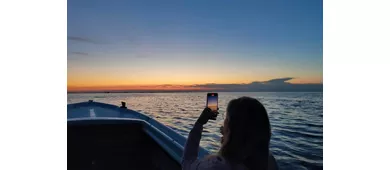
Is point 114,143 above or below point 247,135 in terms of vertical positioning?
below

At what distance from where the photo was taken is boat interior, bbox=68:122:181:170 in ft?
6.61

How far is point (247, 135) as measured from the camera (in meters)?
0.83

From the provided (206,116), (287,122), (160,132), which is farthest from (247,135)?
(287,122)

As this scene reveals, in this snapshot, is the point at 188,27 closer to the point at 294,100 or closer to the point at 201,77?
the point at 201,77

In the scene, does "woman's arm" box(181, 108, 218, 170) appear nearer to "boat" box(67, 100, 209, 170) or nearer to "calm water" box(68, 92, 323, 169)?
"calm water" box(68, 92, 323, 169)

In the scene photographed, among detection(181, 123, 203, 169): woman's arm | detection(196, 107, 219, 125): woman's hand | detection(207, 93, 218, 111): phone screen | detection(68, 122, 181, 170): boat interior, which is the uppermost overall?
detection(207, 93, 218, 111): phone screen

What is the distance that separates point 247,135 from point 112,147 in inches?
57.1

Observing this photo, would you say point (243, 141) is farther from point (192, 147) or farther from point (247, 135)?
point (192, 147)

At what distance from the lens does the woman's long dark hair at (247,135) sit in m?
0.82

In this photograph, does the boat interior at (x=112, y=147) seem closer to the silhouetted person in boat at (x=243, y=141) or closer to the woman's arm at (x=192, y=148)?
the woman's arm at (x=192, y=148)

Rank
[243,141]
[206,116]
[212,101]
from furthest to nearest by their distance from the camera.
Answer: [212,101] < [206,116] < [243,141]

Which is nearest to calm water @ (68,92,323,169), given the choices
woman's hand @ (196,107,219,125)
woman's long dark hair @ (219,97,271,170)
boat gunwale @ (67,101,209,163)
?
boat gunwale @ (67,101,209,163)
